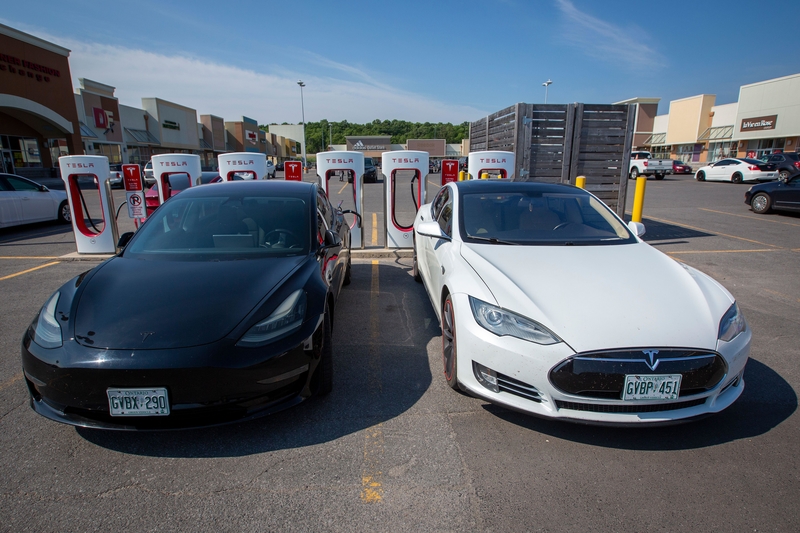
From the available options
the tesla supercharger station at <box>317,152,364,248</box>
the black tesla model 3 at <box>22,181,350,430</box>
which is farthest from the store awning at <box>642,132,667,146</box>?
the black tesla model 3 at <box>22,181,350,430</box>

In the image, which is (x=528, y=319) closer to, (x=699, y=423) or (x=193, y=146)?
(x=699, y=423)

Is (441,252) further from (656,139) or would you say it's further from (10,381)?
(656,139)

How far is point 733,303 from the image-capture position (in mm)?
3047

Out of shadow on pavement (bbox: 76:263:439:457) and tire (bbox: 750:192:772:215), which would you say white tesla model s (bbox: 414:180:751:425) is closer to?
shadow on pavement (bbox: 76:263:439:457)

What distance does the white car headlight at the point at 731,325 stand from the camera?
271 centimetres

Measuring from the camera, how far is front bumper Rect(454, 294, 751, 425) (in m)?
2.55

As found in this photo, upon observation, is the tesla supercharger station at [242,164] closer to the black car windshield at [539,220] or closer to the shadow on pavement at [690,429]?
the black car windshield at [539,220]

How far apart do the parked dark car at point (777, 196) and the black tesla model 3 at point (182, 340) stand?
583 inches

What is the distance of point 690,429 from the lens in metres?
2.91

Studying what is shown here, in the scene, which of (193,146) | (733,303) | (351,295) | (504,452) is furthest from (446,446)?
(193,146)

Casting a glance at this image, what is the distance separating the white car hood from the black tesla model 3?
4.47 ft

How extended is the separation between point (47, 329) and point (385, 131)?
130 meters

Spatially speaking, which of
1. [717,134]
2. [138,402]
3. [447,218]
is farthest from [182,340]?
[717,134]

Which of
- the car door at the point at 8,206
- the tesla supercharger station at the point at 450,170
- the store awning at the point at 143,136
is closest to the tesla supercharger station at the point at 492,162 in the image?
the tesla supercharger station at the point at 450,170
